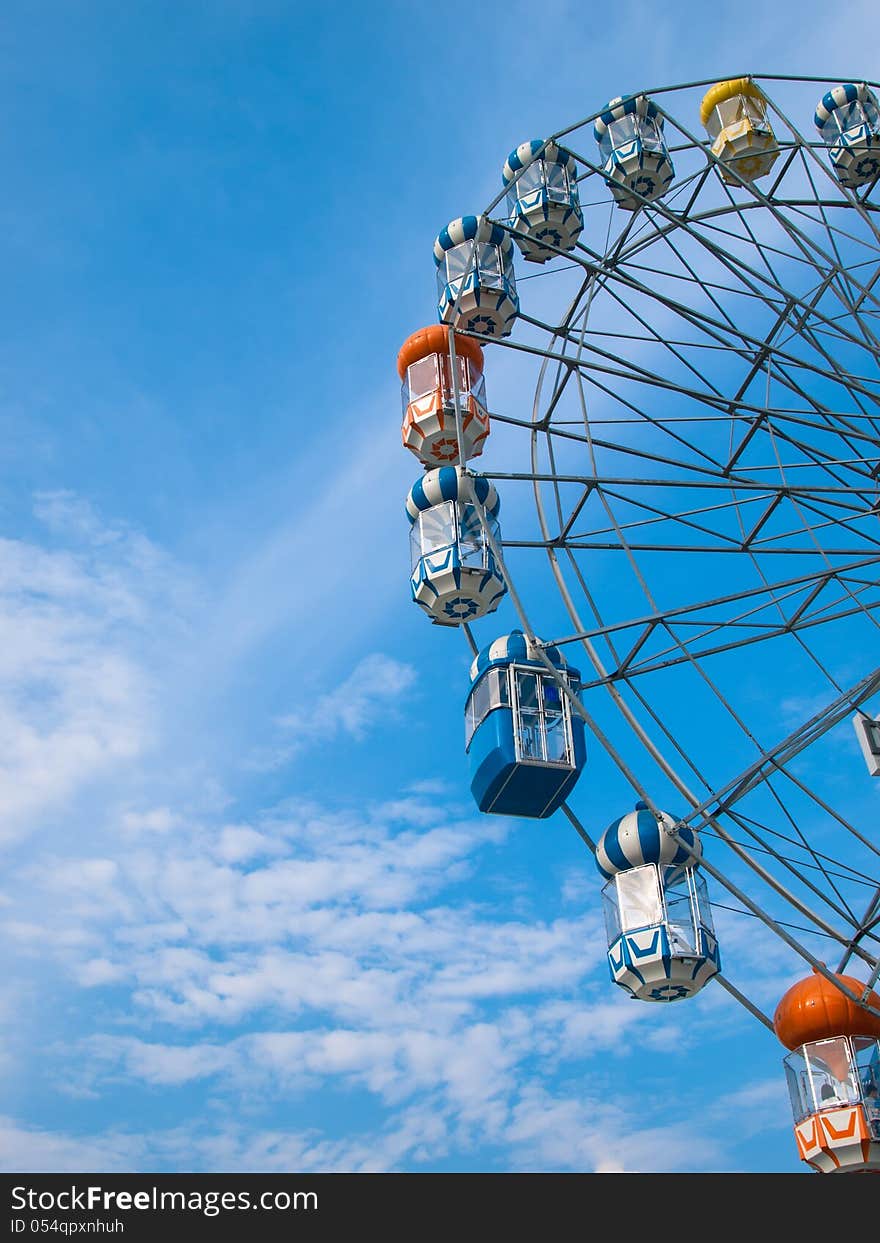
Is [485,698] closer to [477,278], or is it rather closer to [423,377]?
[423,377]

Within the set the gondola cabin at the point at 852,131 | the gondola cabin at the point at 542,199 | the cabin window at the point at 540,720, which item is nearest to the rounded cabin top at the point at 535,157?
the gondola cabin at the point at 542,199

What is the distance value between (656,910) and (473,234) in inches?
421

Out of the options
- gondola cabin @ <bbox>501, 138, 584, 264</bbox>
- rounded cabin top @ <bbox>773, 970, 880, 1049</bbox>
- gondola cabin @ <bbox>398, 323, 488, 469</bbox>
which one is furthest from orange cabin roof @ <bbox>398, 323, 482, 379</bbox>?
rounded cabin top @ <bbox>773, 970, 880, 1049</bbox>

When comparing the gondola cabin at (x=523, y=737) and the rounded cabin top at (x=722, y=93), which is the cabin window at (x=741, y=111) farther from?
the gondola cabin at (x=523, y=737)

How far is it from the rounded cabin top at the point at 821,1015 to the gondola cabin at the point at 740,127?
1293cm

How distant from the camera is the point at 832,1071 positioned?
16.2m

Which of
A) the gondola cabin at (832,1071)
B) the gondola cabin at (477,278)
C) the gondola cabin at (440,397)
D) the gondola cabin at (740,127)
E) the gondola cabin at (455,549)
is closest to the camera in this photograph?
the gondola cabin at (832,1071)

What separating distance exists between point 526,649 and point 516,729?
4.28 feet

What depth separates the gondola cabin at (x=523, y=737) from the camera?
16453 mm

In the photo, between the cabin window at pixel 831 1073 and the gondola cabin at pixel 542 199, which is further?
the gondola cabin at pixel 542 199
